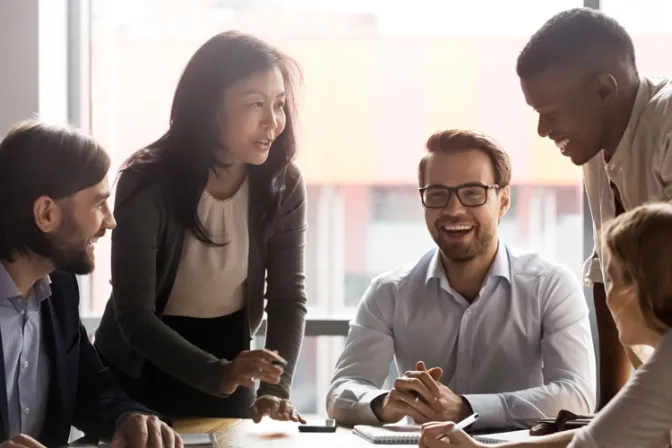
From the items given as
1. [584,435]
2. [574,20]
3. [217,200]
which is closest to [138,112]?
[217,200]

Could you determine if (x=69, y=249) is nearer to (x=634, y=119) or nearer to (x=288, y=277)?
(x=288, y=277)

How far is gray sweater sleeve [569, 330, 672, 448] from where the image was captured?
1.52 m

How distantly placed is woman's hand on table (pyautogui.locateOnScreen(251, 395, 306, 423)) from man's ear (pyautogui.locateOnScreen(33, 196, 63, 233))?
63 centimetres

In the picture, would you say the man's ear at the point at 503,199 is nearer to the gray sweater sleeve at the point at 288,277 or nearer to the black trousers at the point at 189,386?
the gray sweater sleeve at the point at 288,277

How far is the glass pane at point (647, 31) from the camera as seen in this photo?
354 centimetres

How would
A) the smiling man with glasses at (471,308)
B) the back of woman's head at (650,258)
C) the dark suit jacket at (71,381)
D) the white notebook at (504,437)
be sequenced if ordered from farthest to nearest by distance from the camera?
the smiling man with glasses at (471,308)
the dark suit jacket at (71,381)
the white notebook at (504,437)
the back of woman's head at (650,258)

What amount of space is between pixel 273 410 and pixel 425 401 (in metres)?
0.37

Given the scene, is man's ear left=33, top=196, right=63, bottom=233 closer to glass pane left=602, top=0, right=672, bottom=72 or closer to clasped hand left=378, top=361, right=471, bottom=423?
clasped hand left=378, top=361, right=471, bottom=423

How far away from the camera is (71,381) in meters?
2.25

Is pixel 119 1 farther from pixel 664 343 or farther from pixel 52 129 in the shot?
pixel 664 343

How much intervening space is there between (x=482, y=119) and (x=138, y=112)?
1323mm

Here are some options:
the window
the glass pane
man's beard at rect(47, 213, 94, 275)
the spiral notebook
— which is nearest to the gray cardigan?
man's beard at rect(47, 213, 94, 275)

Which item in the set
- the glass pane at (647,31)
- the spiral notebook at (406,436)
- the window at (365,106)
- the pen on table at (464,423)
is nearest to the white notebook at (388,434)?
the spiral notebook at (406,436)

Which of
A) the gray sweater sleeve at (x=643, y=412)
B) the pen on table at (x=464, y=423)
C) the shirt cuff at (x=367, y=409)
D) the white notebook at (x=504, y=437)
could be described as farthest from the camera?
the shirt cuff at (x=367, y=409)
